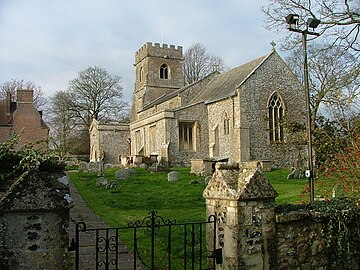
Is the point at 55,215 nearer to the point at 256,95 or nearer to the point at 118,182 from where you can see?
the point at 118,182

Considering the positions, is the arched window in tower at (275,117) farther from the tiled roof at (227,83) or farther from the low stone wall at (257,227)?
the low stone wall at (257,227)

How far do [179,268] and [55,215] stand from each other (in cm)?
306

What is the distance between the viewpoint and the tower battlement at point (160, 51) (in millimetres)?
47469

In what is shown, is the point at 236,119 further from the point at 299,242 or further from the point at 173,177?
the point at 299,242

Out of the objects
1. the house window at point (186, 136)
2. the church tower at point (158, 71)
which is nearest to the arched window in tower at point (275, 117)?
the house window at point (186, 136)

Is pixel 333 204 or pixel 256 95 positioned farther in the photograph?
pixel 256 95

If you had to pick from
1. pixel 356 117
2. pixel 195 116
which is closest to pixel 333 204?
pixel 356 117

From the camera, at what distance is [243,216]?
5.32 m

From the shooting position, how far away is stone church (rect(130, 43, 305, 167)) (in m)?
28.6

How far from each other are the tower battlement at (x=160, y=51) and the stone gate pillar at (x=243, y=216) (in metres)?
43.2

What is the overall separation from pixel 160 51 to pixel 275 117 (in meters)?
22.7

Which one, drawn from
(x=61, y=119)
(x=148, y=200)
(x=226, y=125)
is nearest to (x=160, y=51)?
(x=61, y=119)

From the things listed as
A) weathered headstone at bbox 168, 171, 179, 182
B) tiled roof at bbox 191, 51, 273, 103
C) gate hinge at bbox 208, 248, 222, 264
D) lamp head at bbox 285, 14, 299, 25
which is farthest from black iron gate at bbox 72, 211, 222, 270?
tiled roof at bbox 191, 51, 273, 103

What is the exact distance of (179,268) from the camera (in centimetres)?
645
